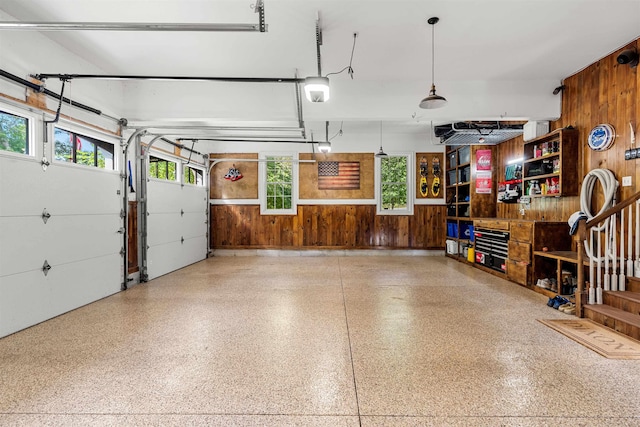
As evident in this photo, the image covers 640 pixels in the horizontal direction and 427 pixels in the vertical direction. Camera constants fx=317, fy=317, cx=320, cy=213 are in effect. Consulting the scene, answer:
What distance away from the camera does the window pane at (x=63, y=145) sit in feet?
13.4

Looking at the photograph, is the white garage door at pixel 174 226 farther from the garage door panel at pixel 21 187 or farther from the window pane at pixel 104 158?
the garage door panel at pixel 21 187

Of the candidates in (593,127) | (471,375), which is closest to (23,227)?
(471,375)

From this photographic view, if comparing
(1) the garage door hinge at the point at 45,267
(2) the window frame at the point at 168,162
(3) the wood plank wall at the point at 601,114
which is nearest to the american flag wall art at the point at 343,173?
(2) the window frame at the point at 168,162

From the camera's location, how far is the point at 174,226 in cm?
688

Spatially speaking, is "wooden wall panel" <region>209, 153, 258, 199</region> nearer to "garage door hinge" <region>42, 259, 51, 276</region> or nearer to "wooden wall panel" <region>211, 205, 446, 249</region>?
"wooden wall panel" <region>211, 205, 446, 249</region>

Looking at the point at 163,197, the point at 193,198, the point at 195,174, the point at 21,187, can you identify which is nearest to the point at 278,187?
the point at 195,174

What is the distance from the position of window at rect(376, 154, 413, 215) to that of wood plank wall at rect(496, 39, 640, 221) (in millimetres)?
3766

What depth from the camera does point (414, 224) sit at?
29.5 feet

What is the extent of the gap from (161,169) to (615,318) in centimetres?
755

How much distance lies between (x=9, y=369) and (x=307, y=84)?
378 centimetres

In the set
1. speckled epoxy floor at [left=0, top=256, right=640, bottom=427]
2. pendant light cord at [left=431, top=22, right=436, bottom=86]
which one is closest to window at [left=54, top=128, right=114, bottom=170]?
speckled epoxy floor at [left=0, top=256, right=640, bottom=427]

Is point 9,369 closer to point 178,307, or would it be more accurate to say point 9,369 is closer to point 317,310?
point 178,307

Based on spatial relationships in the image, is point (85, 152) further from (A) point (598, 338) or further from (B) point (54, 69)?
(A) point (598, 338)

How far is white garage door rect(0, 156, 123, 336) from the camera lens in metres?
3.30
